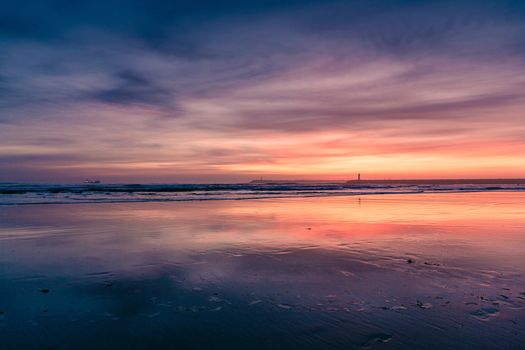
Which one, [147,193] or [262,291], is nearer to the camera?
[262,291]

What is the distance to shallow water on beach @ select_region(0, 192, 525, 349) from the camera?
4297 millimetres

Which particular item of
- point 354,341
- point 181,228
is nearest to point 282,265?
point 354,341

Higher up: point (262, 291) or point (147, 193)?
point (147, 193)

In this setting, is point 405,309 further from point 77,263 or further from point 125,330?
point 77,263

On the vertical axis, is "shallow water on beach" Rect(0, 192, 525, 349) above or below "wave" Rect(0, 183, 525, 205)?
below

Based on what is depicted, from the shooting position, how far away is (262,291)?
5941 mm

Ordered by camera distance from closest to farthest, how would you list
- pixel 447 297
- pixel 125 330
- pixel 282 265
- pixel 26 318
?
1. pixel 125 330
2. pixel 26 318
3. pixel 447 297
4. pixel 282 265

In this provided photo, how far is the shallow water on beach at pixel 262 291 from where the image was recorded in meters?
A: 4.30

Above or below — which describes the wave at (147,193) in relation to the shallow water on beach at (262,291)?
above

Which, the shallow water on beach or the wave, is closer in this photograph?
the shallow water on beach

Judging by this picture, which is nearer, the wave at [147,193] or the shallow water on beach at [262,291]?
the shallow water on beach at [262,291]

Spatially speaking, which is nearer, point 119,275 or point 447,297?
point 447,297

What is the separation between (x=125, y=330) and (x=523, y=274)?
6.58 m

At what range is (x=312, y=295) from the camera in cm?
570
